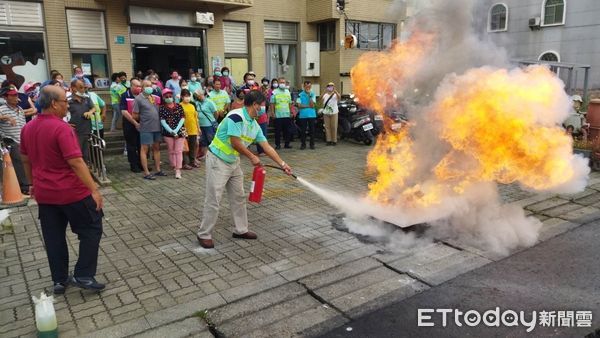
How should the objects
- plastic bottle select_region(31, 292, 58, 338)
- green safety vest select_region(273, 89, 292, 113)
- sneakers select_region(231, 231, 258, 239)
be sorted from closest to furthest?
1. plastic bottle select_region(31, 292, 58, 338)
2. sneakers select_region(231, 231, 258, 239)
3. green safety vest select_region(273, 89, 292, 113)

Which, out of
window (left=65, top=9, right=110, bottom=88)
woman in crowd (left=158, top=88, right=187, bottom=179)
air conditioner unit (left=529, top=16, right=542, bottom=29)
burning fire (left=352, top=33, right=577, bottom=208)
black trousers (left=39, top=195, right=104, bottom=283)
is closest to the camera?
black trousers (left=39, top=195, right=104, bottom=283)

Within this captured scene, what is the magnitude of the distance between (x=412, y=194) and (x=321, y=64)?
40.9 feet

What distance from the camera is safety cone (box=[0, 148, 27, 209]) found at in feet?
23.5

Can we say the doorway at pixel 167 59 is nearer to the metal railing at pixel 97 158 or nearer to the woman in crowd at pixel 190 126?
the woman in crowd at pixel 190 126

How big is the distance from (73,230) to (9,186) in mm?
3963

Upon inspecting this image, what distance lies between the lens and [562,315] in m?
3.88

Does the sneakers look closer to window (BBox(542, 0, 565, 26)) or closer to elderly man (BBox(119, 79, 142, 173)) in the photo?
elderly man (BBox(119, 79, 142, 173))

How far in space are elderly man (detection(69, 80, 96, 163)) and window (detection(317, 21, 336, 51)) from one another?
35.0 ft

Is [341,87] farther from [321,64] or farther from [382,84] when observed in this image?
[382,84]

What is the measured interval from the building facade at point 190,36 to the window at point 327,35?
0.12 feet

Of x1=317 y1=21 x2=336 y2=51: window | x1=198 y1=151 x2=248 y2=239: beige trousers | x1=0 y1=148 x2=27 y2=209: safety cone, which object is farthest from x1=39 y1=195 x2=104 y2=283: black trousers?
x1=317 y1=21 x2=336 y2=51: window

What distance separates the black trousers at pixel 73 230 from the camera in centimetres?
407

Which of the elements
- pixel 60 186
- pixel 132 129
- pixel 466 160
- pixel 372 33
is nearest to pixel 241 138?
pixel 60 186

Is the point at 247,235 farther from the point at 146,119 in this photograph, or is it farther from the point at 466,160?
the point at 146,119
